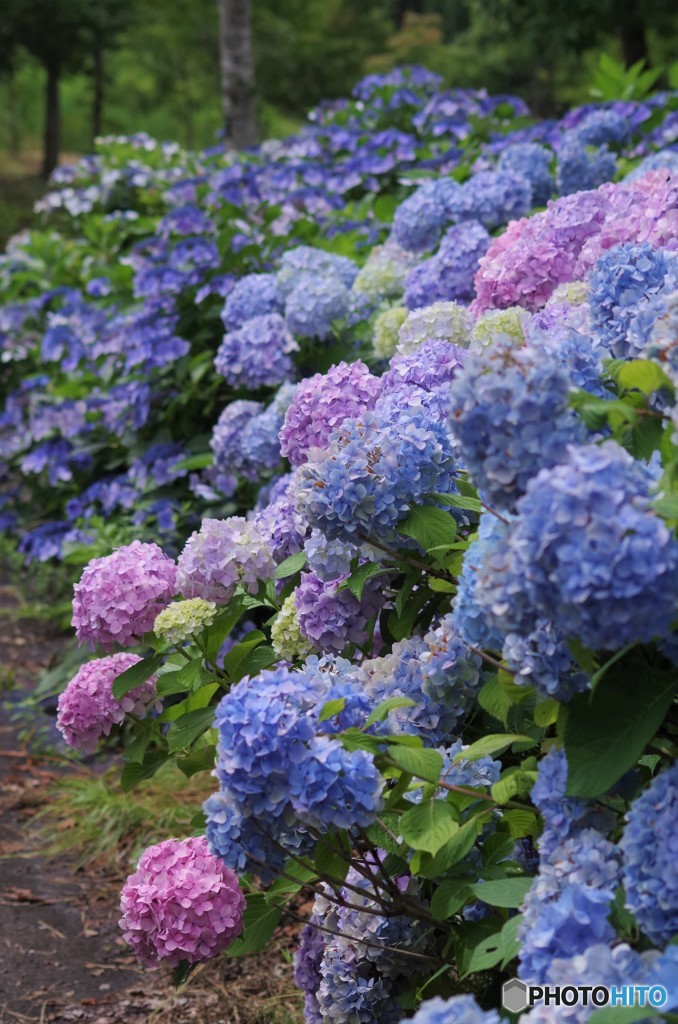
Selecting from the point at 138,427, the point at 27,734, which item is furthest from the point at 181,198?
the point at 27,734

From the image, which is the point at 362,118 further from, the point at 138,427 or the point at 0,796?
the point at 0,796

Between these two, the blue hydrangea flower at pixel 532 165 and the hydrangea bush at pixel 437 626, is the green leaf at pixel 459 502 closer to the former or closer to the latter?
the hydrangea bush at pixel 437 626

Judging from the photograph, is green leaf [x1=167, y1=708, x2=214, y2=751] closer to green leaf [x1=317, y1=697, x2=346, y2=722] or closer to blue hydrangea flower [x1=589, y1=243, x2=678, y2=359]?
green leaf [x1=317, y1=697, x2=346, y2=722]

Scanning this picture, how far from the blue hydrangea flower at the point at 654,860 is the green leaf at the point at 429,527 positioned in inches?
22.7

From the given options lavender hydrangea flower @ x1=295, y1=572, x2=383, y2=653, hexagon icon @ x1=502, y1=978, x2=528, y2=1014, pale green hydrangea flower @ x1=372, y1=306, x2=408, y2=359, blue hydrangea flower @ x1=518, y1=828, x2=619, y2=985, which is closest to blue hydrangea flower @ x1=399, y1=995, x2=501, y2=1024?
blue hydrangea flower @ x1=518, y1=828, x2=619, y2=985

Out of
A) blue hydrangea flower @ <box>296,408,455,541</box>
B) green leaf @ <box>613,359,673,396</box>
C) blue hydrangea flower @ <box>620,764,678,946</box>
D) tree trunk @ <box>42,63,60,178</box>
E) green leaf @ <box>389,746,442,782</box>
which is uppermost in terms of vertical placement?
green leaf @ <box>613,359,673,396</box>

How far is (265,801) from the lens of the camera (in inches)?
57.7

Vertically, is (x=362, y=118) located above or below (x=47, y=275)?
above

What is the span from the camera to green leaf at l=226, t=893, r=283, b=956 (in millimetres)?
1996

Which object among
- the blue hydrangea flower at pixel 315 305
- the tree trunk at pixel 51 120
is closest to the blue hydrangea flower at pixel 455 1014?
the blue hydrangea flower at pixel 315 305

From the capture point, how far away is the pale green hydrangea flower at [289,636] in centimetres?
204

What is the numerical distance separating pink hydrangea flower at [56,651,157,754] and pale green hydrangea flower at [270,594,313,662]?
0.33 m

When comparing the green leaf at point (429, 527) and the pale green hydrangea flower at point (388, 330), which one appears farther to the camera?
the pale green hydrangea flower at point (388, 330)

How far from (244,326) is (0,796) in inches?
63.1
